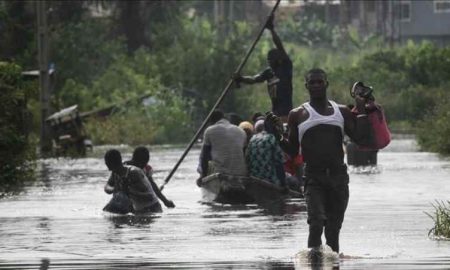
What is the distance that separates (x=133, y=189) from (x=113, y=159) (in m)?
0.67

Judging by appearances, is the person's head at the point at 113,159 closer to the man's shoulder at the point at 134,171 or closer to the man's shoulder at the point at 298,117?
the man's shoulder at the point at 134,171

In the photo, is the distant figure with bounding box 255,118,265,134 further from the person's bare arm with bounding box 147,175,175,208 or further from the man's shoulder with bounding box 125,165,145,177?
the man's shoulder with bounding box 125,165,145,177

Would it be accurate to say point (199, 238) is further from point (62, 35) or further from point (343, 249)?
point (62, 35)

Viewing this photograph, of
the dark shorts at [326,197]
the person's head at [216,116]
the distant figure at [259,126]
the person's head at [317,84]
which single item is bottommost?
the distant figure at [259,126]

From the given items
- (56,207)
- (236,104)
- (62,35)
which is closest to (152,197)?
(56,207)

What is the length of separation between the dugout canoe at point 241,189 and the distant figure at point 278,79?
1.65 m

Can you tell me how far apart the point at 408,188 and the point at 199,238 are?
9.84 meters

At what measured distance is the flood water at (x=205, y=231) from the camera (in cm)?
1617

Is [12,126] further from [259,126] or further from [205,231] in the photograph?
[205,231]

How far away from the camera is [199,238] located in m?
18.9

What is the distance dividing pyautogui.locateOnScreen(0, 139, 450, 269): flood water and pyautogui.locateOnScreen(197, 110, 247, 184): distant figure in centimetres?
64

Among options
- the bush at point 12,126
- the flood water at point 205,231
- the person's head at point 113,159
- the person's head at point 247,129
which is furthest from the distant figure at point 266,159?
the bush at point 12,126

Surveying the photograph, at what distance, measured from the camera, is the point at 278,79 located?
2628 centimetres

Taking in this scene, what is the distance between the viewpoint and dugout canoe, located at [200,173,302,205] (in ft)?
80.3
